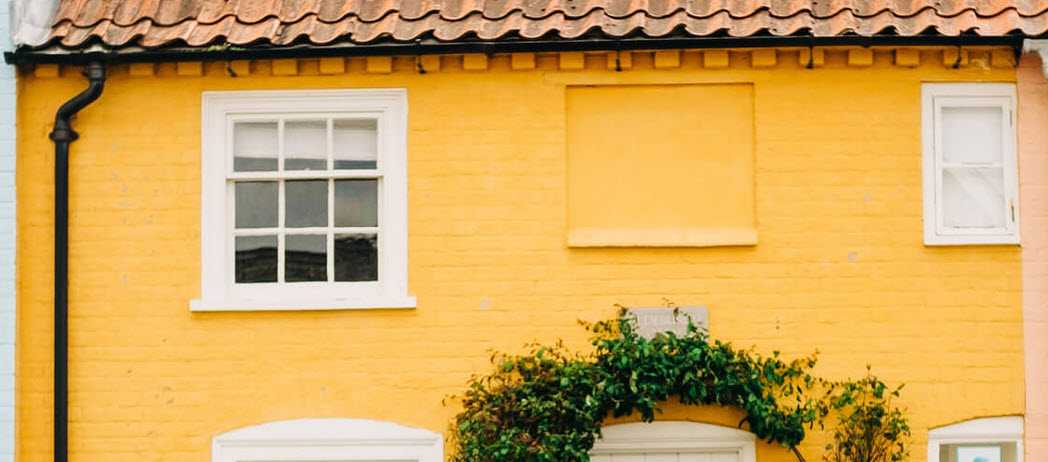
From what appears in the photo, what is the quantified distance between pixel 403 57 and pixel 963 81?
12.9 feet

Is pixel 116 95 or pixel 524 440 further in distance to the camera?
pixel 116 95

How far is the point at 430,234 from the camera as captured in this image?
8391 mm

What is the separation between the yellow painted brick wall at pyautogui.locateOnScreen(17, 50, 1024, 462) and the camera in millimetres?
8250

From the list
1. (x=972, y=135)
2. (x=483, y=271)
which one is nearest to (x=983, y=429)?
(x=972, y=135)

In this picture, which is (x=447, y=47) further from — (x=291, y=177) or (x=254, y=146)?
(x=254, y=146)

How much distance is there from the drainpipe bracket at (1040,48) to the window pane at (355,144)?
14.9 ft

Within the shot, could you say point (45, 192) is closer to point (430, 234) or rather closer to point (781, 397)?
point (430, 234)

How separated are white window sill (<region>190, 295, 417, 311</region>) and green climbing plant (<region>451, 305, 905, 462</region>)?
2.50 ft

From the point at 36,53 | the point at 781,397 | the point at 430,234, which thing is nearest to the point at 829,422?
the point at 781,397

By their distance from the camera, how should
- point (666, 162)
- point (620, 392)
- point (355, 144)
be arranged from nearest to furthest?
1. point (620, 392)
2. point (666, 162)
3. point (355, 144)

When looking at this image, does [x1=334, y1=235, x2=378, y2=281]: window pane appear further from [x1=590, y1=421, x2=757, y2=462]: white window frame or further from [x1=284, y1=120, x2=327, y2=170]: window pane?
[x1=590, y1=421, x2=757, y2=462]: white window frame

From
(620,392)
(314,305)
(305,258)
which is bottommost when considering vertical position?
(620,392)

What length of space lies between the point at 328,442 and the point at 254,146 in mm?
2177

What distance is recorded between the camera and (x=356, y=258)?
855 cm
